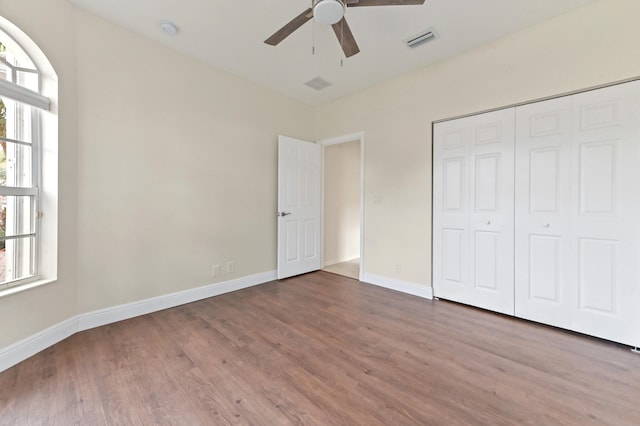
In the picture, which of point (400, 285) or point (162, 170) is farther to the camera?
point (400, 285)

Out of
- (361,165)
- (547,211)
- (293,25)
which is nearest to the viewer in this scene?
(293,25)

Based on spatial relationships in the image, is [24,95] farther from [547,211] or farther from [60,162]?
[547,211]

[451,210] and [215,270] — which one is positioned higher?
[451,210]

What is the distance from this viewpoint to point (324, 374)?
5.66 ft

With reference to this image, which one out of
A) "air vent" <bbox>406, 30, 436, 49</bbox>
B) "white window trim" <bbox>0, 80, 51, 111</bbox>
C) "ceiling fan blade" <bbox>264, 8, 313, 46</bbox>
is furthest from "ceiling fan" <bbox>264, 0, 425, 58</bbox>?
"white window trim" <bbox>0, 80, 51, 111</bbox>

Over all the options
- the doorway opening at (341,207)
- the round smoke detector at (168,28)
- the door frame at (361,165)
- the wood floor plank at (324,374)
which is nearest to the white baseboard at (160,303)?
the wood floor plank at (324,374)

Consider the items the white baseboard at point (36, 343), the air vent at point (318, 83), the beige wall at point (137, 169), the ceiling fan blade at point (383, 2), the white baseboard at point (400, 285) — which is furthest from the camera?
the air vent at point (318, 83)

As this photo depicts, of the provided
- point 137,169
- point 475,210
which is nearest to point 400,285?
point 475,210

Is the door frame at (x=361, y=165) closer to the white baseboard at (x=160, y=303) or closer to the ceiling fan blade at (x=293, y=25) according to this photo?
the white baseboard at (x=160, y=303)

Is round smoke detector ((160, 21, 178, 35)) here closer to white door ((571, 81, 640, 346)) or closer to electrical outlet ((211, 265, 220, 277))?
electrical outlet ((211, 265, 220, 277))

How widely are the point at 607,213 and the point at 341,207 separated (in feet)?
11.6

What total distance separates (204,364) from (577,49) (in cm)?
401

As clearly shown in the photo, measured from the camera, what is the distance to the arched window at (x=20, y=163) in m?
1.91

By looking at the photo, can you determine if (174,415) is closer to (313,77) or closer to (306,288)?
(306,288)
